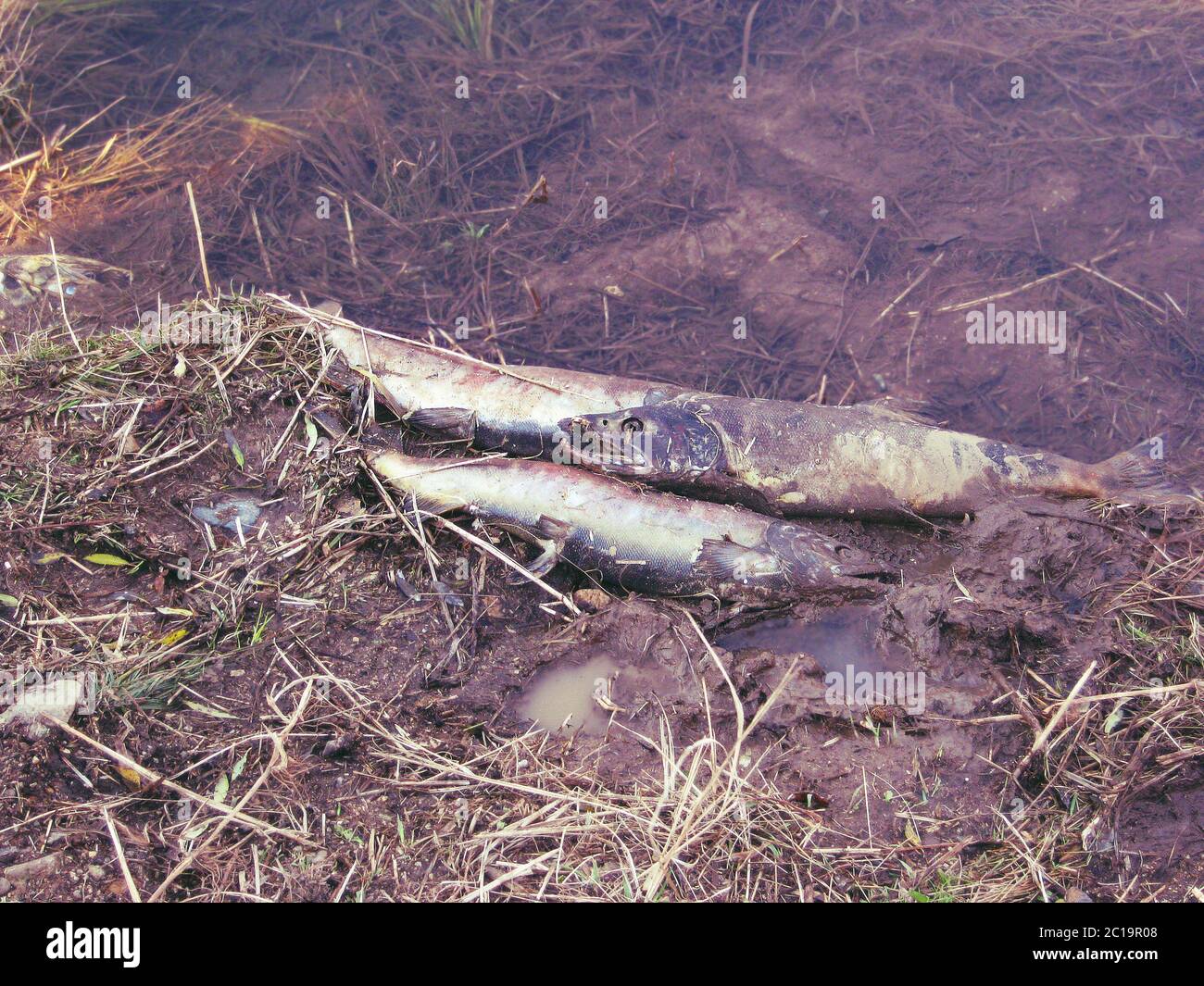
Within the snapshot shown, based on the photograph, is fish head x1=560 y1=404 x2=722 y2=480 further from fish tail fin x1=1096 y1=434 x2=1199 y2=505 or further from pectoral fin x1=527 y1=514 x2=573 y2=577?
fish tail fin x1=1096 y1=434 x2=1199 y2=505

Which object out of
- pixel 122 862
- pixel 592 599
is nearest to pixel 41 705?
pixel 122 862

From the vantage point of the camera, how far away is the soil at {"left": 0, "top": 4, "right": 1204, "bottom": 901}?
2.90m

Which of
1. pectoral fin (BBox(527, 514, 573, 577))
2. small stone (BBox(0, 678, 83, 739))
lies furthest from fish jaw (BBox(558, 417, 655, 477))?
small stone (BBox(0, 678, 83, 739))

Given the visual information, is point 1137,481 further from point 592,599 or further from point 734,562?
point 592,599

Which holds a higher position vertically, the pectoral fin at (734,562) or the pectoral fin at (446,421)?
the pectoral fin at (446,421)

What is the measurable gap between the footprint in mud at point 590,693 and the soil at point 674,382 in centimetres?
1

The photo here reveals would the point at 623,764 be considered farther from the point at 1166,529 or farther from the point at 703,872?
the point at 1166,529

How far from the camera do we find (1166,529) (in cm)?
376

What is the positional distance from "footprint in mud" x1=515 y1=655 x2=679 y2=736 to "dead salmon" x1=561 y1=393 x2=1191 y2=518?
3.13ft

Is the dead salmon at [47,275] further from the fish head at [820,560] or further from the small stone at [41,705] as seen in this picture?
the fish head at [820,560]

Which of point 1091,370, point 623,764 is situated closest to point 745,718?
point 623,764

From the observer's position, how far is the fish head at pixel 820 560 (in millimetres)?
3488

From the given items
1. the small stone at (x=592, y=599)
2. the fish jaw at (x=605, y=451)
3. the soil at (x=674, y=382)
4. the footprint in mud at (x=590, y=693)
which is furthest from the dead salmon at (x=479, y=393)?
the footprint in mud at (x=590, y=693)

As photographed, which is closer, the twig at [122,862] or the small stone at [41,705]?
the twig at [122,862]
